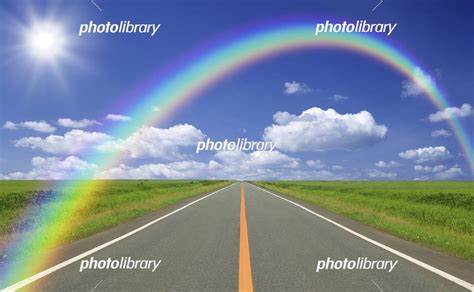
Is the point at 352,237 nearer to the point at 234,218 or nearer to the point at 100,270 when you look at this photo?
the point at 234,218

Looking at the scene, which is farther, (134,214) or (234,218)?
(134,214)

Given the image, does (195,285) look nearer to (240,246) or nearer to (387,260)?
(240,246)

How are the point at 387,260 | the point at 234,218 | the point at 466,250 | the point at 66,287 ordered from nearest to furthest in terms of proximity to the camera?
the point at 66,287
the point at 387,260
the point at 466,250
the point at 234,218

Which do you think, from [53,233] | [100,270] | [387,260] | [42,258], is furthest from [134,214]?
[387,260]

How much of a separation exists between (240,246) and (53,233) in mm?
5809

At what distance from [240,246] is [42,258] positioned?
4.15 m

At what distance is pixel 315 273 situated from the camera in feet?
Result: 22.2

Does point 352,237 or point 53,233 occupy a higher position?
point 352,237

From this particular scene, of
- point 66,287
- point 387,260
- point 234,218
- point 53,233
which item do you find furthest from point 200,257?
point 234,218

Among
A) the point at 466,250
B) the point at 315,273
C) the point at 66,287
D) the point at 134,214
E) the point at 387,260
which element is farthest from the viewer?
the point at 134,214

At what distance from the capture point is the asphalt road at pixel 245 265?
19.6 feet

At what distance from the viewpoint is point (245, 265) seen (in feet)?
23.9

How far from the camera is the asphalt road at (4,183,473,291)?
5.96 m

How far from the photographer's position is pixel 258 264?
738cm
